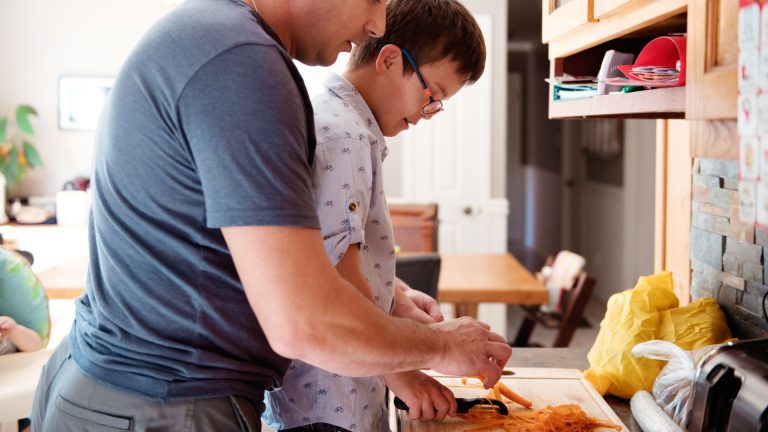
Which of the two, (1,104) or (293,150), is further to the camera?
(1,104)

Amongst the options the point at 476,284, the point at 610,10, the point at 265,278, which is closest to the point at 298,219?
the point at 265,278

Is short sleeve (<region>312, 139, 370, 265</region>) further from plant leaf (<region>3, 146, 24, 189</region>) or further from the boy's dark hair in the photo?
plant leaf (<region>3, 146, 24, 189</region>)

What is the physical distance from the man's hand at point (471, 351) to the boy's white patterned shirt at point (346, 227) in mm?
162

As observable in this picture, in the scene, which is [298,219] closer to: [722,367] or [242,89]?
[242,89]

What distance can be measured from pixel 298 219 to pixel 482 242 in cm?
468

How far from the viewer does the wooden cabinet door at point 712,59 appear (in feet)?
2.81

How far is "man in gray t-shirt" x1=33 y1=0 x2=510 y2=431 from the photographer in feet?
2.72

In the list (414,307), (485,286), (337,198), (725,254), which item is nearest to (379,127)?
(337,198)

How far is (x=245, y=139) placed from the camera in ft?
2.67

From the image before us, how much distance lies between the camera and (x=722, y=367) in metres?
1.00

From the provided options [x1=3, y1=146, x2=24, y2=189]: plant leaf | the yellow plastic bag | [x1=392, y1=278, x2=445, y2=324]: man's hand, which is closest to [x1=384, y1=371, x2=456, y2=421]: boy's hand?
[x1=392, y1=278, x2=445, y2=324]: man's hand

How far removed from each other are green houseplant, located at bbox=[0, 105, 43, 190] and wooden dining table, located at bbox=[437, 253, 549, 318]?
306 centimetres

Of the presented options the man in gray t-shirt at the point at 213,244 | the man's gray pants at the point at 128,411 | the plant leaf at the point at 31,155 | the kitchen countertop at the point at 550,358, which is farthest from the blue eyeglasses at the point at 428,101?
the plant leaf at the point at 31,155

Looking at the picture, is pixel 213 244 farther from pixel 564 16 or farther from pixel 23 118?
pixel 23 118
